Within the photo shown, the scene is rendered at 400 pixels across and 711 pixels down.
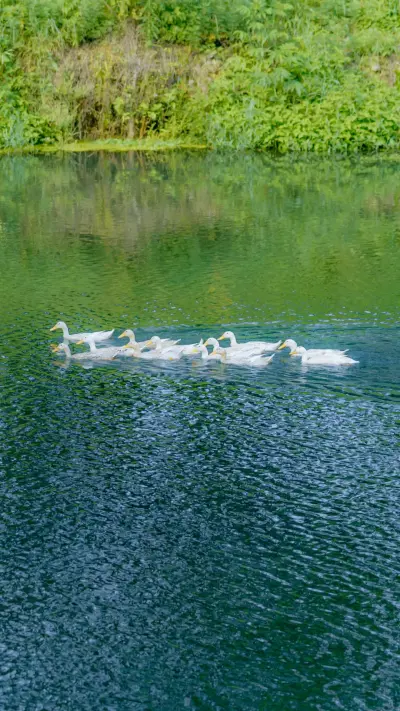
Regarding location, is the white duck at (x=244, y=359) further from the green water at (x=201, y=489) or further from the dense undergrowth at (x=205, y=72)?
the dense undergrowth at (x=205, y=72)

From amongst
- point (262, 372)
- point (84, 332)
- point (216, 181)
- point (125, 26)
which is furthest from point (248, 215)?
point (125, 26)

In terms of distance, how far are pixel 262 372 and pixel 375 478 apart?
12.7 ft

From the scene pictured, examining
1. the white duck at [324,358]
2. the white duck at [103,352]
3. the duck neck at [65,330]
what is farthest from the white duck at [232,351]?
the duck neck at [65,330]

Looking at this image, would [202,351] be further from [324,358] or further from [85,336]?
[85,336]

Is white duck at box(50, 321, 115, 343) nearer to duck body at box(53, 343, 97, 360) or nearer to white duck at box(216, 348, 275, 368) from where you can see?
duck body at box(53, 343, 97, 360)

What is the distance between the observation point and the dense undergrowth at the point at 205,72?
38.5 meters

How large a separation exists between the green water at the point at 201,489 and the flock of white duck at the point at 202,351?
196 millimetres

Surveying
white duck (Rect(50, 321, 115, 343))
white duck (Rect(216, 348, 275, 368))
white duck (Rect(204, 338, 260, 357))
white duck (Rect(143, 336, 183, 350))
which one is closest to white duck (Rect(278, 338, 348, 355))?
white duck (Rect(216, 348, 275, 368))

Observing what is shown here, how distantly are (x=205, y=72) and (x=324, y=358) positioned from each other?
27.4m

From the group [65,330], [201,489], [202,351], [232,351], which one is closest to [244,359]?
[232,351]

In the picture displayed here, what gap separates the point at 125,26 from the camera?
139 feet

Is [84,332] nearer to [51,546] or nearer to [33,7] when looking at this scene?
[51,546]

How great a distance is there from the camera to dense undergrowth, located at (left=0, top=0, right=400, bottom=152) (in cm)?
3853

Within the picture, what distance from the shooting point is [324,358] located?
16203 millimetres
